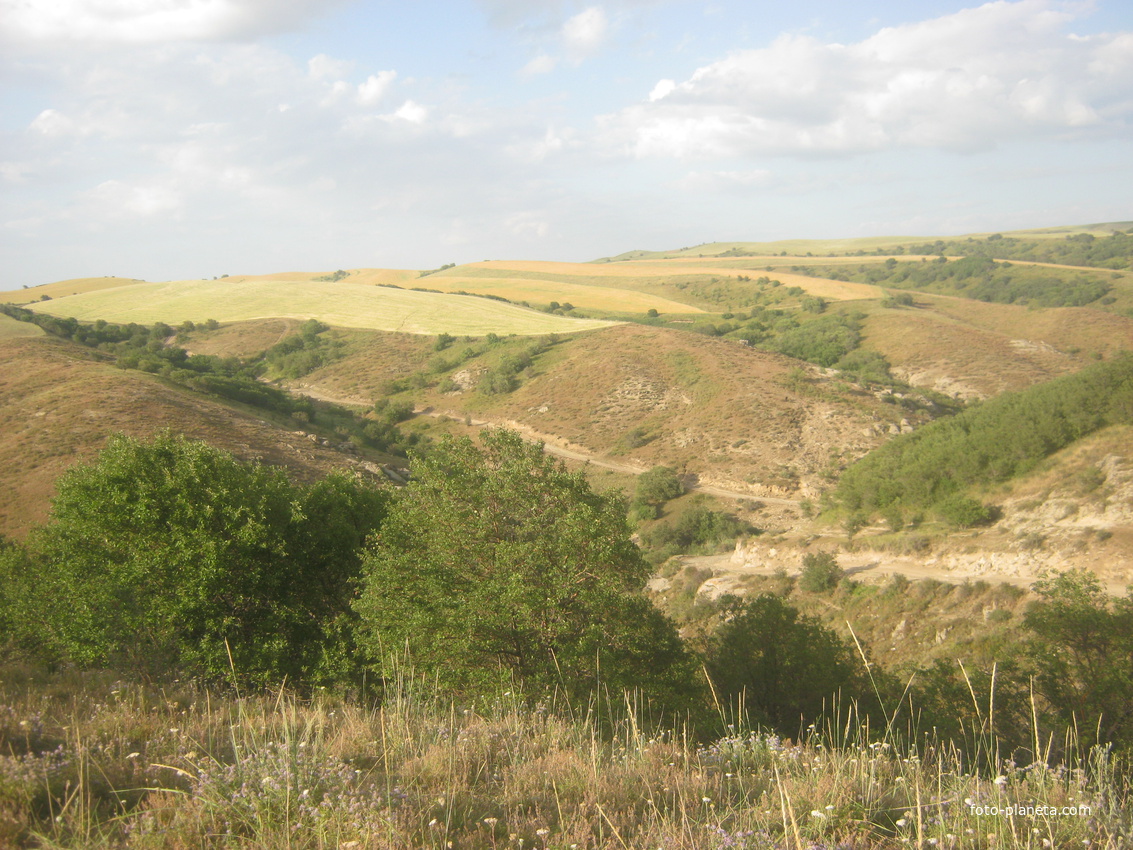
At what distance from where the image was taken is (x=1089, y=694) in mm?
14156

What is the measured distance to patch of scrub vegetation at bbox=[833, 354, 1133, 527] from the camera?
118ft

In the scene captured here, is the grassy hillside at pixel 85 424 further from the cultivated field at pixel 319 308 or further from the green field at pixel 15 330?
the cultivated field at pixel 319 308

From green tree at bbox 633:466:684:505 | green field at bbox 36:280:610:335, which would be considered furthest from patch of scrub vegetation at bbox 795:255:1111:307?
green tree at bbox 633:466:684:505

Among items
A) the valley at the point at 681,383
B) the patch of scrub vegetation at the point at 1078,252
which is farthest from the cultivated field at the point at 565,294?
the patch of scrub vegetation at the point at 1078,252

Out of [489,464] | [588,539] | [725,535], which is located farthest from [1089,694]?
[725,535]

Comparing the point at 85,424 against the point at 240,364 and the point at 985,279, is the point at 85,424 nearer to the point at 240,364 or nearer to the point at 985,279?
the point at 240,364

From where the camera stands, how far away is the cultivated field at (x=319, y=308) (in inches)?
3728

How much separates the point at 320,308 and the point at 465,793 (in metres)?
107

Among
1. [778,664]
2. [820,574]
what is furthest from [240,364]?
[778,664]

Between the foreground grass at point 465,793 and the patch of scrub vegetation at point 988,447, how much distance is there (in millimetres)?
33561

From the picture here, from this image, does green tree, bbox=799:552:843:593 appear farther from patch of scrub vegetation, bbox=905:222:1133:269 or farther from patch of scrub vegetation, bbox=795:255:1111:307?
patch of scrub vegetation, bbox=905:222:1133:269

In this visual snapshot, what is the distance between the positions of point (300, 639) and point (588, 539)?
746 centimetres

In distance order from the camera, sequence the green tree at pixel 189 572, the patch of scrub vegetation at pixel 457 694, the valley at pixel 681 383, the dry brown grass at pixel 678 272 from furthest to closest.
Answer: the dry brown grass at pixel 678 272 → the valley at pixel 681 383 → the green tree at pixel 189 572 → the patch of scrub vegetation at pixel 457 694

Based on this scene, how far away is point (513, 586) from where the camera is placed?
1247 cm
